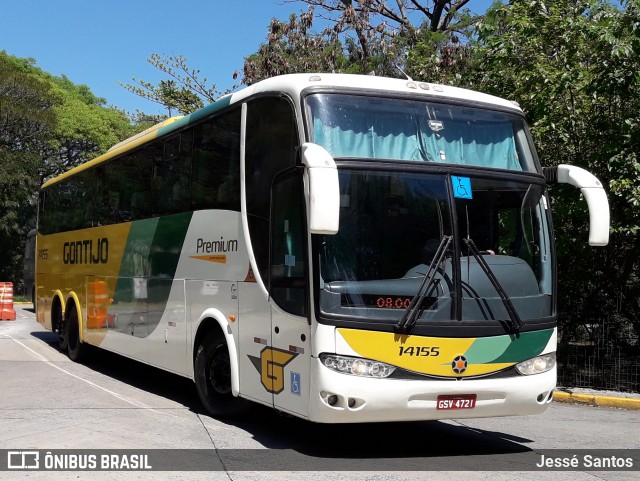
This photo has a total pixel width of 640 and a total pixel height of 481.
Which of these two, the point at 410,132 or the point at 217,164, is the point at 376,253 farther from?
the point at 217,164

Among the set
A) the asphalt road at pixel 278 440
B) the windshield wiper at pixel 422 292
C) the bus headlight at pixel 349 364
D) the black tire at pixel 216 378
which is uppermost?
the windshield wiper at pixel 422 292

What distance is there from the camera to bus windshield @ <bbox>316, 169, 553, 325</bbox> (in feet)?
22.9

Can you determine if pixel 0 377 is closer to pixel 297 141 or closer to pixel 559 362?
pixel 297 141

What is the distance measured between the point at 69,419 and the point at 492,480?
4.52 m

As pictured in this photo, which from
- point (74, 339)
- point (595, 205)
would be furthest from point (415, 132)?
point (74, 339)

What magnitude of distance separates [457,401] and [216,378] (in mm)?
3056

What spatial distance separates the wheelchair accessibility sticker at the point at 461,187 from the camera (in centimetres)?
739

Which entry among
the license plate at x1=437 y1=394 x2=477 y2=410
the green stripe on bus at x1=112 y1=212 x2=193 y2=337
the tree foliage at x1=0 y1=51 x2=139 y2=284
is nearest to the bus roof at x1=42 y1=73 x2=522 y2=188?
the green stripe on bus at x1=112 y1=212 x2=193 y2=337

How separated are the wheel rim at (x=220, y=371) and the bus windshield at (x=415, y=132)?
9.55 feet

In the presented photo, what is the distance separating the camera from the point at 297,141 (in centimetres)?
740

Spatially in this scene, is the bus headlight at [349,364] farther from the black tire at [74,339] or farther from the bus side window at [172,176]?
the black tire at [74,339]

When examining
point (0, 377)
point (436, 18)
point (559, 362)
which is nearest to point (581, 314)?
point (559, 362)

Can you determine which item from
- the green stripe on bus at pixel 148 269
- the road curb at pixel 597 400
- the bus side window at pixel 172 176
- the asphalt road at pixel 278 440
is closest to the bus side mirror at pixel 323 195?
the asphalt road at pixel 278 440

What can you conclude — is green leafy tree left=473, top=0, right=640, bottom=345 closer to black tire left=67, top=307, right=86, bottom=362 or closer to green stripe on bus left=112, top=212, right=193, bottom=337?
green stripe on bus left=112, top=212, right=193, bottom=337
